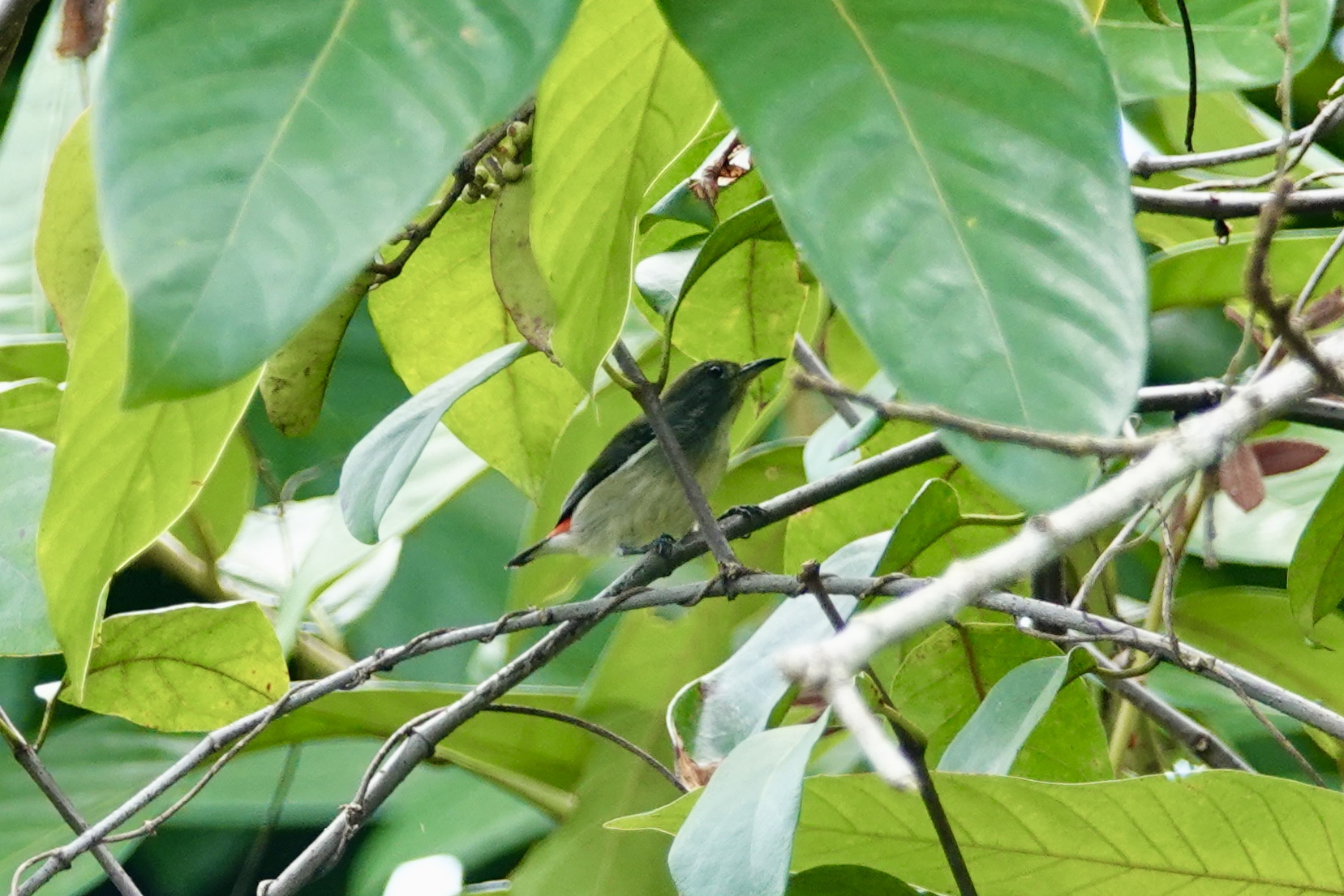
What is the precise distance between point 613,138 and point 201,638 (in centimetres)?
96

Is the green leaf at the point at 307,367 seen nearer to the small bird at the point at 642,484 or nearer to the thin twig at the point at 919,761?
the thin twig at the point at 919,761

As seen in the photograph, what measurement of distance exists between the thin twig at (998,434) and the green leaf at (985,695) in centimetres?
92

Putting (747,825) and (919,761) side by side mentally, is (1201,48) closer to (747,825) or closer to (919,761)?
(919,761)

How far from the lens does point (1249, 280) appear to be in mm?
650

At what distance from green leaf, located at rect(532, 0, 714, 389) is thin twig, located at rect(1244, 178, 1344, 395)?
0.62 meters

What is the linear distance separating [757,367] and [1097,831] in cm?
141

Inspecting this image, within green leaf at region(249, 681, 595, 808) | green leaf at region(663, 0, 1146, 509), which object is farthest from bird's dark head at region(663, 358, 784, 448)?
green leaf at region(663, 0, 1146, 509)

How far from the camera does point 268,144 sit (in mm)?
787

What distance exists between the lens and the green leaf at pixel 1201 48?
1.81 metres

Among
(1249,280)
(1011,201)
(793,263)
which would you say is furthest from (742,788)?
(793,263)

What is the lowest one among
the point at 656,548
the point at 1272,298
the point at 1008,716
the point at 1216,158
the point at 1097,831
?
the point at 656,548

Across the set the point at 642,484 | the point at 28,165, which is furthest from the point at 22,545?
the point at 642,484

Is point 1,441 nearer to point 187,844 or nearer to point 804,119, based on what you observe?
point 804,119

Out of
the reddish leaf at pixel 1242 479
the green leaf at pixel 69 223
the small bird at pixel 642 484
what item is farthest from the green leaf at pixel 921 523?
the small bird at pixel 642 484
